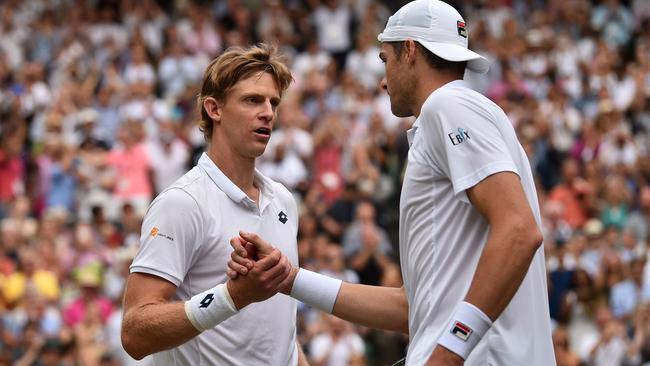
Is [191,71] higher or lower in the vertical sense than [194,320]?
lower

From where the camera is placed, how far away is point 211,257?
225 inches

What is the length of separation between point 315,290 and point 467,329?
131 centimetres

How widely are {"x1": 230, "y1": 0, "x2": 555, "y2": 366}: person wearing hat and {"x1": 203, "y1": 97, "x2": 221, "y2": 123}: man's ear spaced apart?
105cm

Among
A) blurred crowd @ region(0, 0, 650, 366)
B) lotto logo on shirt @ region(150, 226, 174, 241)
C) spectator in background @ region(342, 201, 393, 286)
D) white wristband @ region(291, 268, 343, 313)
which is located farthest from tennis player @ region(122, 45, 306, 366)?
spectator in background @ region(342, 201, 393, 286)

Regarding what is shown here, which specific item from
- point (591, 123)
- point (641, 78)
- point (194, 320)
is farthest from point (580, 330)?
point (194, 320)

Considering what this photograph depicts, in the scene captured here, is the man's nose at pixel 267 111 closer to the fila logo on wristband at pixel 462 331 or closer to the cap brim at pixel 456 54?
the cap brim at pixel 456 54

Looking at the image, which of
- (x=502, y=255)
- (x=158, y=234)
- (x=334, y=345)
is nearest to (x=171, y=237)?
(x=158, y=234)

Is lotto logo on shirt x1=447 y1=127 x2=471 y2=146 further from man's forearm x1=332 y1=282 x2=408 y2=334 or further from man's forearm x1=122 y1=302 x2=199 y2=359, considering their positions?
man's forearm x1=122 y1=302 x2=199 y2=359

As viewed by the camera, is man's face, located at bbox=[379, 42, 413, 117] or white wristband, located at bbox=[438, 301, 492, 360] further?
man's face, located at bbox=[379, 42, 413, 117]

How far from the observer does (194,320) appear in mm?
5289

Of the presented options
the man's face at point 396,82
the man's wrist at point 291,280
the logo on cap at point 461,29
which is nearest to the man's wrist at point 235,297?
the man's wrist at point 291,280

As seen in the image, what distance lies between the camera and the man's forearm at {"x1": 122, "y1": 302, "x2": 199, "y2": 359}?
5324 millimetres

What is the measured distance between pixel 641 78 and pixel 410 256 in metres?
14.0

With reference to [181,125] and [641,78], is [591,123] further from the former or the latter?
[181,125]
